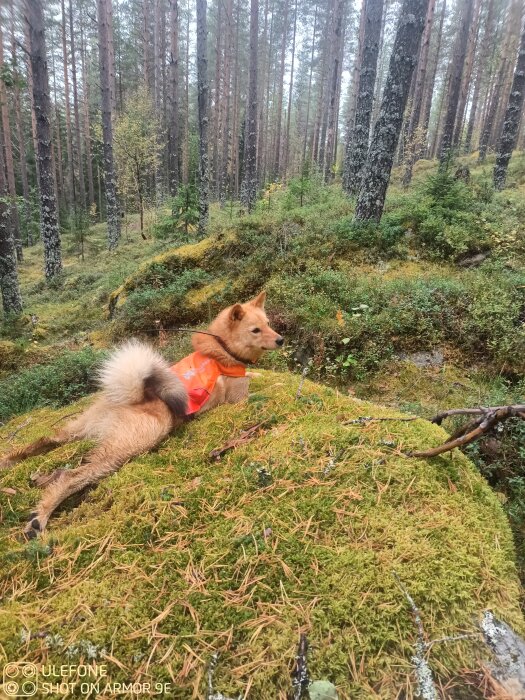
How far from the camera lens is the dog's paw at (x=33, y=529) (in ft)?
6.52

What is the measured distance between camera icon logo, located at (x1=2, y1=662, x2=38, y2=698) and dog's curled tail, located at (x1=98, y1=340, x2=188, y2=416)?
1.71 m

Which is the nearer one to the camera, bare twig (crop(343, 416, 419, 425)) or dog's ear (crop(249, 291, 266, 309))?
bare twig (crop(343, 416, 419, 425))

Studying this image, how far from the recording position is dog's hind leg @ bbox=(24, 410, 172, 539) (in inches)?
→ 83.7

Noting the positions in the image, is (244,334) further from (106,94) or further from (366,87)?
(106,94)

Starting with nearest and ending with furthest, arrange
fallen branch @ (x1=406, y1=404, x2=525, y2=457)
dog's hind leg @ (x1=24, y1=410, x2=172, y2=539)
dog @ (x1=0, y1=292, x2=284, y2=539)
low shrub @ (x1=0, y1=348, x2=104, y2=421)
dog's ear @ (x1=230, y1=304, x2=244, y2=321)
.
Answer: fallen branch @ (x1=406, y1=404, x2=525, y2=457)
dog's hind leg @ (x1=24, y1=410, x2=172, y2=539)
dog @ (x1=0, y1=292, x2=284, y2=539)
dog's ear @ (x1=230, y1=304, x2=244, y2=321)
low shrub @ (x1=0, y1=348, x2=104, y2=421)

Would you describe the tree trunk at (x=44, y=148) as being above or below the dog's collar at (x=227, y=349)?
above

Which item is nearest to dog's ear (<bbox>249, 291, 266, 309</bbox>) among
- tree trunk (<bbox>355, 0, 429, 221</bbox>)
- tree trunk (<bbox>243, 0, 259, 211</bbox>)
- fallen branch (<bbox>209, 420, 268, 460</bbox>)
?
fallen branch (<bbox>209, 420, 268, 460</bbox>)

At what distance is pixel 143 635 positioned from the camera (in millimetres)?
1399

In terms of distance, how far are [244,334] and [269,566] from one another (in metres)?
2.45

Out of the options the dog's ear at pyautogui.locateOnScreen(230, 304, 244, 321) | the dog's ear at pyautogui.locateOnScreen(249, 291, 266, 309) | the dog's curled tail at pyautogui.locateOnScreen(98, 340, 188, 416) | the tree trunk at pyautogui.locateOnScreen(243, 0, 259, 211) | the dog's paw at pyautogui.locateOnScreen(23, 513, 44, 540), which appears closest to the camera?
the dog's paw at pyautogui.locateOnScreen(23, 513, 44, 540)

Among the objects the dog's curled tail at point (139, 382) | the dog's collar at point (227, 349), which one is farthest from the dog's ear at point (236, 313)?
the dog's curled tail at point (139, 382)

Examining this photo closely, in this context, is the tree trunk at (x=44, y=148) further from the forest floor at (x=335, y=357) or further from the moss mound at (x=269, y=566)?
the moss mound at (x=269, y=566)

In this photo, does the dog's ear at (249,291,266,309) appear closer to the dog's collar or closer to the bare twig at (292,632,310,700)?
the dog's collar

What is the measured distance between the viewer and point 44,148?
1319cm
